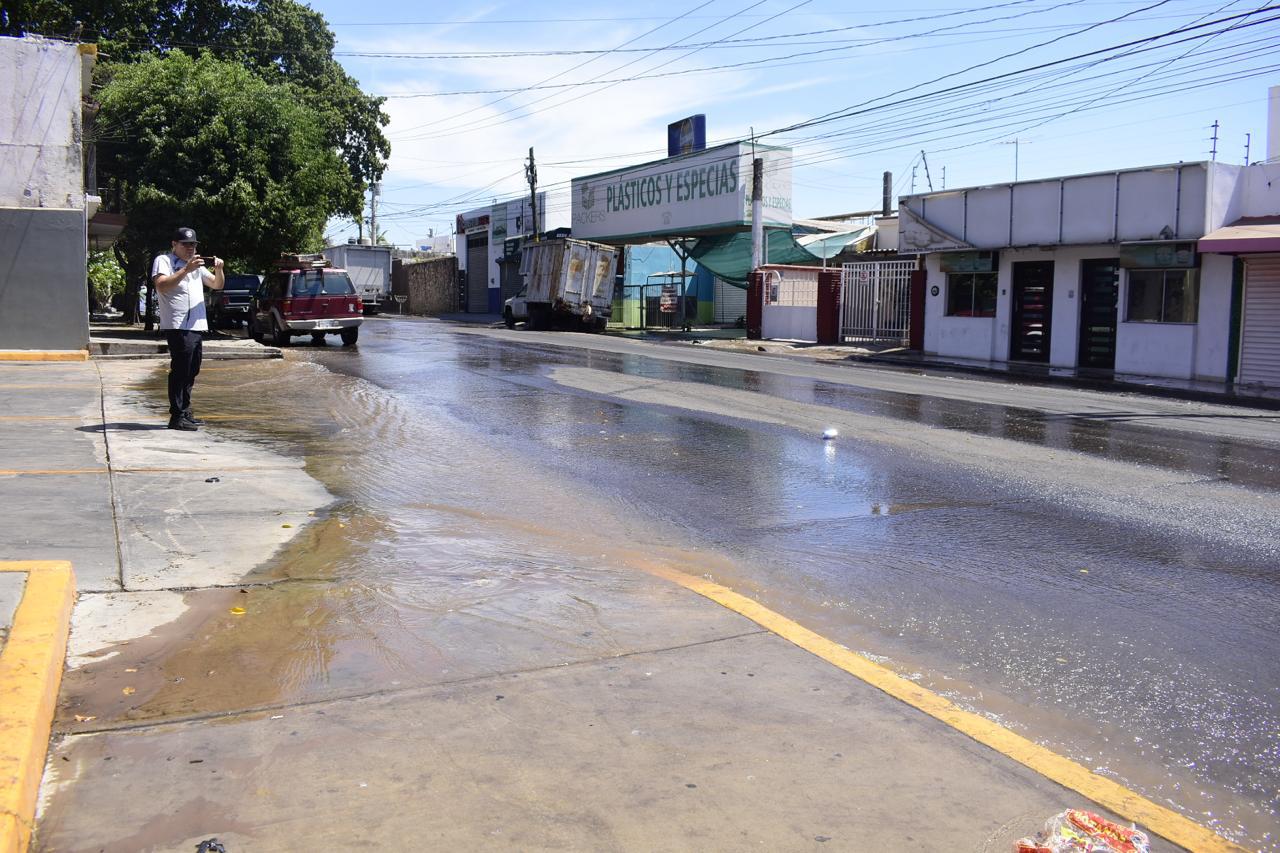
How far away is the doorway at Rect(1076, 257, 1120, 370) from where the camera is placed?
984 inches

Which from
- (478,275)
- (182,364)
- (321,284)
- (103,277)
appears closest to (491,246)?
(478,275)

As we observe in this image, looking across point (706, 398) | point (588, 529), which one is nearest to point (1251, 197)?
point (706, 398)

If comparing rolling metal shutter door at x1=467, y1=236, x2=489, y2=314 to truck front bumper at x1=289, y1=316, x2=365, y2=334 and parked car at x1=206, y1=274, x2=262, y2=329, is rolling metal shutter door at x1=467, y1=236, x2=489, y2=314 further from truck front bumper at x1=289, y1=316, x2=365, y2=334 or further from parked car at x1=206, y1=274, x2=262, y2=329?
truck front bumper at x1=289, y1=316, x2=365, y2=334

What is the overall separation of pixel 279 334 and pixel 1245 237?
849 inches

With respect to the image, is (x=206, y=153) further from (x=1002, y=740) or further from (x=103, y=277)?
(x=103, y=277)

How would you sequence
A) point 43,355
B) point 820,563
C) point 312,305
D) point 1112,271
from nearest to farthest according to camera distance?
point 820,563, point 43,355, point 1112,271, point 312,305

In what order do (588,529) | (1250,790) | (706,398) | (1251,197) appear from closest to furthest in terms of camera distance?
(1250,790)
(588,529)
(706,398)
(1251,197)

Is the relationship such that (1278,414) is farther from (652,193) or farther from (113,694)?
(652,193)

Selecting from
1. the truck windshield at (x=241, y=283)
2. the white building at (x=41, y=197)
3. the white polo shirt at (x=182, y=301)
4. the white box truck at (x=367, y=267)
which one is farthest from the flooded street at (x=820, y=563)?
the white box truck at (x=367, y=267)

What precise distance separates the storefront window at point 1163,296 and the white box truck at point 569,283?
17850mm

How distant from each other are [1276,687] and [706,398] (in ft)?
33.8

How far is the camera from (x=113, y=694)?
13.0ft

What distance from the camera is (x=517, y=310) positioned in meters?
39.6

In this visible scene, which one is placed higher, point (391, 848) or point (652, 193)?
point (652, 193)
